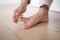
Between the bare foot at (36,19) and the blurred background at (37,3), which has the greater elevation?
the bare foot at (36,19)

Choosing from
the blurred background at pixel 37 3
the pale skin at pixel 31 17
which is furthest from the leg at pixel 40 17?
the blurred background at pixel 37 3

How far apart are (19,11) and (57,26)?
0.28 meters

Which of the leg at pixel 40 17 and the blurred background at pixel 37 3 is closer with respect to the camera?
the leg at pixel 40 17

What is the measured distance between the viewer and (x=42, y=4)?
1052 mm

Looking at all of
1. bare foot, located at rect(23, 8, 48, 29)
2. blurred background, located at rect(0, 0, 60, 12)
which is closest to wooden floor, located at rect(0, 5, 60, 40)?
bare foot, located at rect(23, 8, 48, 29)

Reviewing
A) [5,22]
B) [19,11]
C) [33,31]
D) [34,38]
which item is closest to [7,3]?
[5,22]

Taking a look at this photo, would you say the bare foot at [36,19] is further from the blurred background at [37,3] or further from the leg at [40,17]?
the blurred background at [37,3]

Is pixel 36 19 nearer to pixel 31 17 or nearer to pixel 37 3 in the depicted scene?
pixel 31 17

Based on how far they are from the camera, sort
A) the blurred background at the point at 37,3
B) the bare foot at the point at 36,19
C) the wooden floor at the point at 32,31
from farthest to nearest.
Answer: the blurred background at the point at 37,3 → the bare foot at the point at 36,19 → the wooden floor at the point at 32,31

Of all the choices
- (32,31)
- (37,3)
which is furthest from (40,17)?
(37,3)

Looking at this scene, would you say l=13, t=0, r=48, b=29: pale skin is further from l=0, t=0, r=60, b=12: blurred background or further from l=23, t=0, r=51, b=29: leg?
l=0, t=0, r=60, b=12: blurred background

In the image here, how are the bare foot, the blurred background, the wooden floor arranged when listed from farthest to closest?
the blurred background, the bare foot, the wooden floor

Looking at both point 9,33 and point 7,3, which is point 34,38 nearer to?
point 9,33

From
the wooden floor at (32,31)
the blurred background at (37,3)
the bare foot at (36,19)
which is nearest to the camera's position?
the wooden floor at (32,31)
